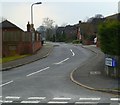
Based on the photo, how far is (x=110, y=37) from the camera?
73.6ft

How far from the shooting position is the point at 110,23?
22531 millimetres

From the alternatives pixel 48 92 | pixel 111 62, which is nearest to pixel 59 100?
pixel 48 92

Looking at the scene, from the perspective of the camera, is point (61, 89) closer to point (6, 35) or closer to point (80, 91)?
point (80, 91)

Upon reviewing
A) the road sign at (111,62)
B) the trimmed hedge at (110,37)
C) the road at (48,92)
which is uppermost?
the trimmed hedge at (110,37)

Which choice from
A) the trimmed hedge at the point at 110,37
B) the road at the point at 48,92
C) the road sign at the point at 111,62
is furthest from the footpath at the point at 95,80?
the trimmed hedge at the point at 110,37

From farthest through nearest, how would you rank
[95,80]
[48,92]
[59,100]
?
[95,80], [48,92], [59,100]

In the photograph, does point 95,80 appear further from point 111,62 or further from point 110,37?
point 110,37

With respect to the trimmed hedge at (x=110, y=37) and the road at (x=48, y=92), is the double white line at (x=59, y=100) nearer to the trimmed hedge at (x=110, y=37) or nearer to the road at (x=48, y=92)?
the road at (x=48, y=92)

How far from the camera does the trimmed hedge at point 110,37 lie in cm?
2177

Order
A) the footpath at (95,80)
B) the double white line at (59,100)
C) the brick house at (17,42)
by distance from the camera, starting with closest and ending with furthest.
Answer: the double white line at (59,100) → the footpath at (95,80) → the brick house at (17,42)

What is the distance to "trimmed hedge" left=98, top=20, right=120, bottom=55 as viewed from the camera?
2177cm

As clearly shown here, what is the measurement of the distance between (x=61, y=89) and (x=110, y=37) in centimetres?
552

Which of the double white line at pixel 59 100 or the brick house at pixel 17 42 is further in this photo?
the brick house at pixel 17 42

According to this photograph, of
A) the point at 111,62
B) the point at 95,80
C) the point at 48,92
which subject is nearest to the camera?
the point at 48,92
